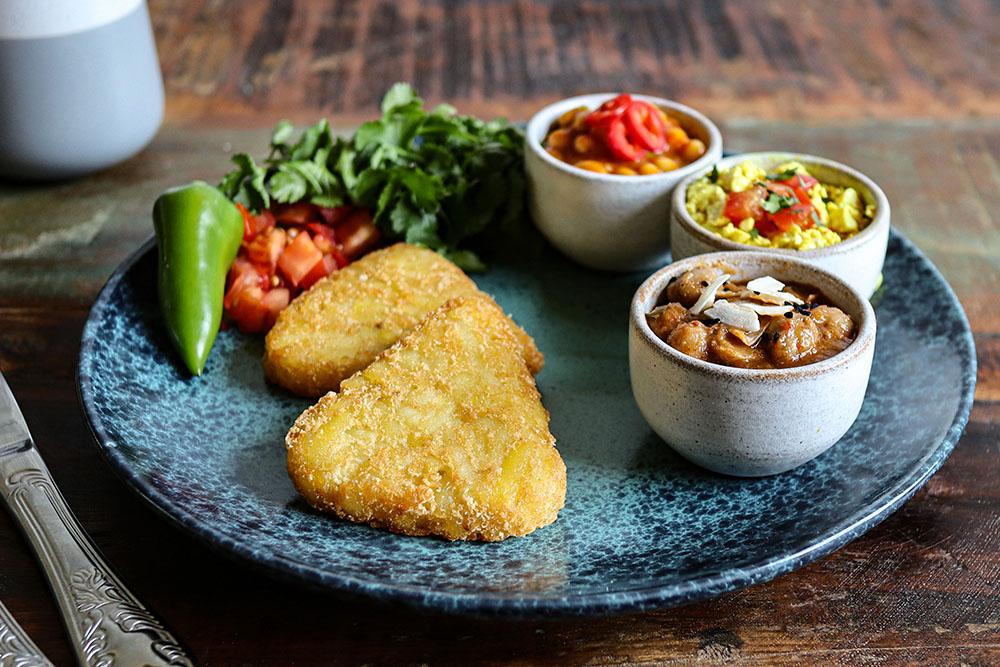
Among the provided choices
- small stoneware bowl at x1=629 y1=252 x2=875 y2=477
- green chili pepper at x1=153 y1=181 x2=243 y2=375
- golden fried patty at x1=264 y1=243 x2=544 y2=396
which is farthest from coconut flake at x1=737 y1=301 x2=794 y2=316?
green chili pepper at x1=153 y1=181 x2=243 y2=375

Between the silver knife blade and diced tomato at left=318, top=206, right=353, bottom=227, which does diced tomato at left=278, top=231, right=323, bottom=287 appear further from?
the silver knife blade

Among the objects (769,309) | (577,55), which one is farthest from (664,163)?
(577,55)

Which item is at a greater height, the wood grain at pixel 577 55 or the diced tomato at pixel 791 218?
the diced tomato at pixel 791 218

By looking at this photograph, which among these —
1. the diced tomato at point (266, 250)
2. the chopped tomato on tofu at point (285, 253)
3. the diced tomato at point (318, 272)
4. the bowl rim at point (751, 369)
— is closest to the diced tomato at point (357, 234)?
the chopped tomato on tofu at point (285, 253)

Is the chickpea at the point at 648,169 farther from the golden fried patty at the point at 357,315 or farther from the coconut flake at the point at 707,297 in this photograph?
the coconut flake at the point at 707,297

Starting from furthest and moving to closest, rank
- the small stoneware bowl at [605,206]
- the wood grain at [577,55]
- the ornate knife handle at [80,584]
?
the wood grain at [577,55] < the small stoneware bowl at [605,206] < the ornate knife handle at [80,584]

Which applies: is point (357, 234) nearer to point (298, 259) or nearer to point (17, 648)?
point (298, 259)

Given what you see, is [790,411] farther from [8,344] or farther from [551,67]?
[551,67]
